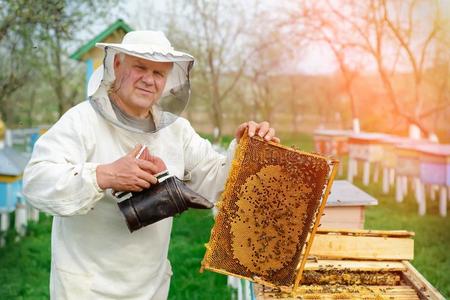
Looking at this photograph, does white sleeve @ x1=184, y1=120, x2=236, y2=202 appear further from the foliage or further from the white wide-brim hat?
the foliage

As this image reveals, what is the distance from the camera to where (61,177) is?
6.27ft

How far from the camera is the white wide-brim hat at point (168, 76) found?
217cm

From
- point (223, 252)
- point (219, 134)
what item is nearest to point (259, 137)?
point (223, 252)

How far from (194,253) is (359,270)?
3.43m

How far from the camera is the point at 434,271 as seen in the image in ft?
15.9

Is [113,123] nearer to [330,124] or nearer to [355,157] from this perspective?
[355,157]

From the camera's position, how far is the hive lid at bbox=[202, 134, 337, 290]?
A: 2127mm

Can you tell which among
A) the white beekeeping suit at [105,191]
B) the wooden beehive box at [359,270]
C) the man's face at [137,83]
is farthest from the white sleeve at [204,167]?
the wooden beehive box at [359,270]

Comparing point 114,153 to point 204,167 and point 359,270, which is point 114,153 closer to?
point 204,167

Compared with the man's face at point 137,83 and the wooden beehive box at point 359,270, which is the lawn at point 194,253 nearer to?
the wooden beehive box at point 359,270

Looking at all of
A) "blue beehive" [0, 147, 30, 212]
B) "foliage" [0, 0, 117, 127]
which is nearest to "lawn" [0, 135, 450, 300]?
"blue beehive" [0, 147, 30, 212]

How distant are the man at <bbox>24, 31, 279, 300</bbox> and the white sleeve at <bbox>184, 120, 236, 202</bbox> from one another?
0.33 ft

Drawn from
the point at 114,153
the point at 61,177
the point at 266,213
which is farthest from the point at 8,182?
the point at 266,213

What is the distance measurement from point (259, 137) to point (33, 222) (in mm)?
6136
